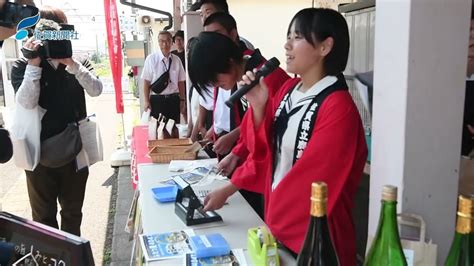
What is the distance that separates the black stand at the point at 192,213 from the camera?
1.65m

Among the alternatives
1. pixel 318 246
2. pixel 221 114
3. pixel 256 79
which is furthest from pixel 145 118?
pixel 318 246

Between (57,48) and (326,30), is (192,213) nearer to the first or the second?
(326,30)

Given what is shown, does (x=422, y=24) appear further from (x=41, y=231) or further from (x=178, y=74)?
(x=178, y=74)

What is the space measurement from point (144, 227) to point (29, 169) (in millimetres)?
1343

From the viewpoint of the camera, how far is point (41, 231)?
0.93 meters

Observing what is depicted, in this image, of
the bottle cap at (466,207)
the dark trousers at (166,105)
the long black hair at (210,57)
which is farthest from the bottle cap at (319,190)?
the dark trousers at (166,105)

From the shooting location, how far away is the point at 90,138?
291 centimetres

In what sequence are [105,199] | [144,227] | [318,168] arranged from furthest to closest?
[105,199], [144,227], [318,168]

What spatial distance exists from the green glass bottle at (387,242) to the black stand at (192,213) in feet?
2.72

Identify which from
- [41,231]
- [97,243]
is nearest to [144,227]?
[41,231]

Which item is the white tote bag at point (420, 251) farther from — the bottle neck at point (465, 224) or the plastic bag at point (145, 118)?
the plastic bag at point (145, 118)

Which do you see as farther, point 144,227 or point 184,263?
point 144,227

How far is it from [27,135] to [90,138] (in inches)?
16.3

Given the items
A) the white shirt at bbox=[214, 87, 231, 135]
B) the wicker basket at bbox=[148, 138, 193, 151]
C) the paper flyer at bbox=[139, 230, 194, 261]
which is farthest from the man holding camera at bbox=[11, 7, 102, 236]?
the paper flyer at bbox=[139, 230, 194, 261]
